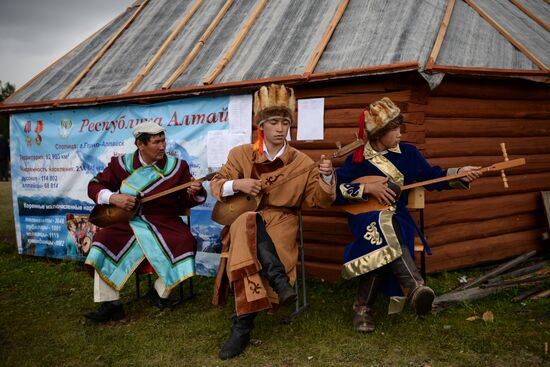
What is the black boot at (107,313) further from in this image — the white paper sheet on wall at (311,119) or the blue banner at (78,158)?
the white paper sheet on wall at (311,119)

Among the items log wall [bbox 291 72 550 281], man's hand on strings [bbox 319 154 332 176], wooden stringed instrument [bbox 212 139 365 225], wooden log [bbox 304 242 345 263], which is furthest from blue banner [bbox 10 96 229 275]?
man's hand on strings [bbox 319 154 332 176]

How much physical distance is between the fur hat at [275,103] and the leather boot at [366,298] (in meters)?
1.40

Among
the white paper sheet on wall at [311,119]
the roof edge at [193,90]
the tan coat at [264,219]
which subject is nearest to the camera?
the tan coat at [264,219]

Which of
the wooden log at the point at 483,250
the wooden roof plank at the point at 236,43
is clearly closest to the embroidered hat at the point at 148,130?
the wooden roof plank at the point at 236,43

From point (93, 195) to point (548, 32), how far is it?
5.51 m

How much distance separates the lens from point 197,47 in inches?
265

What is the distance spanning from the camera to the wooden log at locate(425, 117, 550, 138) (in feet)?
17.6

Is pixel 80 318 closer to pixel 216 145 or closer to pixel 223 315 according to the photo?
pixel 223 315

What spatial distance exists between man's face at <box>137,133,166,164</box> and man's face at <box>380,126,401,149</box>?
6.37 ft

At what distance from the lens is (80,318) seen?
4.89m

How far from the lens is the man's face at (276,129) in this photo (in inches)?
168

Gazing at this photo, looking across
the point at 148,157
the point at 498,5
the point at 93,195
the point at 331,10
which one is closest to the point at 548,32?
the point at 498,5

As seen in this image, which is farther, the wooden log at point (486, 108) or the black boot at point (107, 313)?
the wooden log at point (486, 108)

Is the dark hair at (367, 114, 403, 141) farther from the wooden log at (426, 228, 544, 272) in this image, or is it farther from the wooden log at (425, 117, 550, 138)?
Answer: the wooden log at (426, 228, 544, 272)
